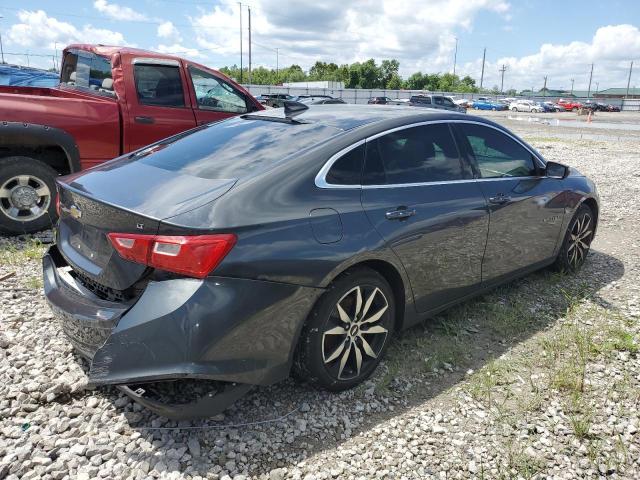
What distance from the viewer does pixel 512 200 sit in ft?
13.2

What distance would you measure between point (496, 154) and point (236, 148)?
213 centimetres

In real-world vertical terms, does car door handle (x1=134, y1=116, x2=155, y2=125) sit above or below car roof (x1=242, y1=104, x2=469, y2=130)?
below

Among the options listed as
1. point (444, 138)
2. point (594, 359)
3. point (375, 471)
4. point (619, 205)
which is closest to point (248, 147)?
point (444, 138)

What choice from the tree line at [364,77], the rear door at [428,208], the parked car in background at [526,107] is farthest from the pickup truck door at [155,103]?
the tree line at [364,77]

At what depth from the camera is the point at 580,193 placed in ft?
15.9

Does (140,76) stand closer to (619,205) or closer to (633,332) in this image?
(633,332)

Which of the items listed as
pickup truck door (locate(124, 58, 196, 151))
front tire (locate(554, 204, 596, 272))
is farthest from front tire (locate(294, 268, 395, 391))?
pickup truck door (locate(124, 58, 196, 151))

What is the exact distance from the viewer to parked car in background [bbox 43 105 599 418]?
2346mm

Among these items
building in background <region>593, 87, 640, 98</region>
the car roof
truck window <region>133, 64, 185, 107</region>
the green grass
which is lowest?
the green grass

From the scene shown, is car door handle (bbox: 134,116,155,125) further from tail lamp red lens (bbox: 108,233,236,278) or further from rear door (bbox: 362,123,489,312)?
tail lamp red lens (bbox: 108,233,236,278)

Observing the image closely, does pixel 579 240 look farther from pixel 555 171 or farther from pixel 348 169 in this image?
pixel 348 169

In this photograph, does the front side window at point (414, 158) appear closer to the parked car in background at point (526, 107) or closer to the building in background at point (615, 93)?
the parked car in background at point (526, 107)

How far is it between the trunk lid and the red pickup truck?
2506 millimetres

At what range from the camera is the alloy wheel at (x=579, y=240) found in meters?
4.95
